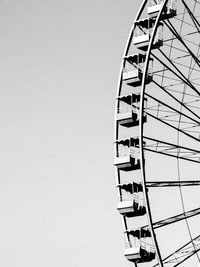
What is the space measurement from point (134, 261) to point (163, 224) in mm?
2107

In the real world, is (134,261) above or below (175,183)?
below

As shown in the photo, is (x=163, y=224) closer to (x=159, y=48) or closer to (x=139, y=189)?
(x=139, y=189)

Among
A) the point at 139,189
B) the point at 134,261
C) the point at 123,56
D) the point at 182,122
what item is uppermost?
the point at 123,56

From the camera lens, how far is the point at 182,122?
36.2 meters

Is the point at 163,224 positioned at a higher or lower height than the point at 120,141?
lower

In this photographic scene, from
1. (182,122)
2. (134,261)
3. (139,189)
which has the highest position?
(182,122)

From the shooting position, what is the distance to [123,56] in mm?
37781

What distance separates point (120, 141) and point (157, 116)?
1.91 metres

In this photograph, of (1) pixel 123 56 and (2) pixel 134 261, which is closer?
(2) pixel 134 261

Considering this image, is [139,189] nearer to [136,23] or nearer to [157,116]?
[157,116]

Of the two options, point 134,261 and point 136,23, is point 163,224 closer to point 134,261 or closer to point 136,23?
point 134,261

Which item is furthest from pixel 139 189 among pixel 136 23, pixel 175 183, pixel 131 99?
pixel 136 23

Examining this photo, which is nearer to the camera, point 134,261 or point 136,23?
point 134,261

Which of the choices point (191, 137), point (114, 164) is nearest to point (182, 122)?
point (191, 137)
